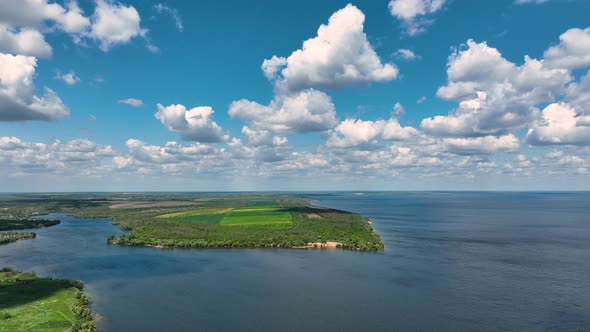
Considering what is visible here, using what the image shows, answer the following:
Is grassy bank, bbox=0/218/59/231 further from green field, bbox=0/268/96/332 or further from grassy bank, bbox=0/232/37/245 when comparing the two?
green field, bbox=0/268/96/332

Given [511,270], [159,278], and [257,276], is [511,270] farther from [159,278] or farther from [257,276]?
[159,278]

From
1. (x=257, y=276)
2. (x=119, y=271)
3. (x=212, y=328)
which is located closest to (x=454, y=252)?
(x=257, y=276)

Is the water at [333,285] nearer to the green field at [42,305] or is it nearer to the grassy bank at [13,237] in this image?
the green field at [42,305]

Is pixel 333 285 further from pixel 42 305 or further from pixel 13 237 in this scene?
pixel 13 237

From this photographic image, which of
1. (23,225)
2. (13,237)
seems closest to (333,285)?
(13,237)

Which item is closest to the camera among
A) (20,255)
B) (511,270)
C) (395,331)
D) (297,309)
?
(395,331)

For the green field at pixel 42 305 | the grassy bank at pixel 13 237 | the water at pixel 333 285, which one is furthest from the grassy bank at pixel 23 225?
the green field at pixel 42 305
